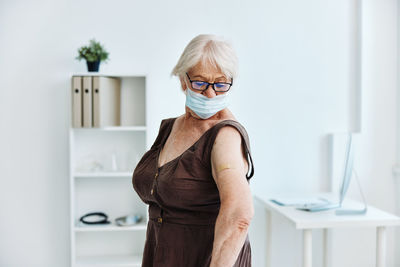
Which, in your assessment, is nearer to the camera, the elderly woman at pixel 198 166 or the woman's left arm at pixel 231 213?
the woman's left arm at pixel 231 213

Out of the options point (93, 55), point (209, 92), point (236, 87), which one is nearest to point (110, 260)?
point (93, 55)

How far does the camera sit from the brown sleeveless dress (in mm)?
1124

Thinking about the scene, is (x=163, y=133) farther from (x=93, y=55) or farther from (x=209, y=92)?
(x=93, y=55)

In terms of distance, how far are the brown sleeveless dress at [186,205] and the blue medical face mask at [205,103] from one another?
0.09 m

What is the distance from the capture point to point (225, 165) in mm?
1011

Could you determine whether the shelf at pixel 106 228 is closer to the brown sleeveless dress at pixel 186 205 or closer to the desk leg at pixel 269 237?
the desk leg at pixel 269 237

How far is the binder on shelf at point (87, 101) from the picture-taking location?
2.71 metres

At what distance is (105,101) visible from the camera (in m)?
2.74

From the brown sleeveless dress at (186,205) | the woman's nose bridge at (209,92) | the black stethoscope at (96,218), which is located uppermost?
the woman's nose bridge at (209,92)

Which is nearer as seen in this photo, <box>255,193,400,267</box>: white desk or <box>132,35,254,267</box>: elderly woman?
<box>132,35,254,267</box>: elderly woman

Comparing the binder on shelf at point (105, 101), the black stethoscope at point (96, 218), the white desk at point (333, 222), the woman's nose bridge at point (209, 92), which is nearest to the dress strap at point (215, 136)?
the woman's nose bridge at point (209, 92)

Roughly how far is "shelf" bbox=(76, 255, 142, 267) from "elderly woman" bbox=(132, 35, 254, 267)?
1.63 meters

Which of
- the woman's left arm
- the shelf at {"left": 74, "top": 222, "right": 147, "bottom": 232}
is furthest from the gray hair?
the shelf at {"left": 74, "top": 222, "right": 147, "bottom": 232}

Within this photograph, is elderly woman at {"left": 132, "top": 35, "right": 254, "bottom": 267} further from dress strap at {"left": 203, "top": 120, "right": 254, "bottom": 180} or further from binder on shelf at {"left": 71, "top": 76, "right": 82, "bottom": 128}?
binder on shelf at {"left": 71, "top": 76, "right": 82, "bottom": 128}
